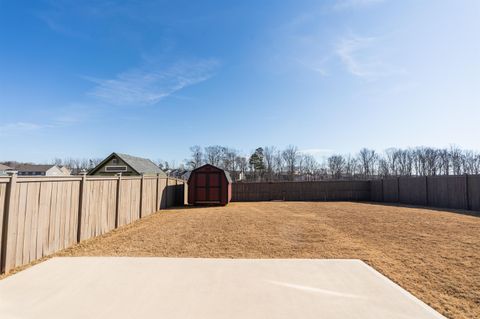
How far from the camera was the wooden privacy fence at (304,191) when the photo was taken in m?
19.9

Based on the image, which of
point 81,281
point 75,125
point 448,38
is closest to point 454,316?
point 81,281

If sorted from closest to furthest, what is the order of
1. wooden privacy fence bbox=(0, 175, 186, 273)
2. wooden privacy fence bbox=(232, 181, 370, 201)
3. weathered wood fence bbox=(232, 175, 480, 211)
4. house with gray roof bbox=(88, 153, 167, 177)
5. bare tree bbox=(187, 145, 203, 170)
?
wooden privacy fence bbox=(0, 175, 186, 273) → weathered wood fence bbox=(232, 175, 480, 211) → house with gray roof bbox=(88, 153, 167, 177) → wooden privacy fence bbox=(232, 181, 370, 201) → bare tree bbox=(187, 145, 203, 170)

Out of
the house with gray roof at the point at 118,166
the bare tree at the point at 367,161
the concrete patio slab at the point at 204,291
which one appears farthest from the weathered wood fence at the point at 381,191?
the bare tree at the point at 367,161

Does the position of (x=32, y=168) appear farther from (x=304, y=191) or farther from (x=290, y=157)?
(x=304, y=191)

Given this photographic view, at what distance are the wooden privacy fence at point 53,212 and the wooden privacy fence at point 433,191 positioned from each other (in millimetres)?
16047

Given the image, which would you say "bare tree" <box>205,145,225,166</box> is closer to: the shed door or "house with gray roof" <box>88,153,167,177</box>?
"house with gray roof" <box>88,153,167,177</box>

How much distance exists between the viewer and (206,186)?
53.4 feet

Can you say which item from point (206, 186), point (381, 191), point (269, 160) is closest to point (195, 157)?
point (269, 160)

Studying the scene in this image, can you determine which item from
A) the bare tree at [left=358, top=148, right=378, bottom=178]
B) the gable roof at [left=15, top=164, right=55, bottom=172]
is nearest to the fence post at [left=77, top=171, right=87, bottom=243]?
the bare tree at [left=358, top=148, right=378, bottom=178]

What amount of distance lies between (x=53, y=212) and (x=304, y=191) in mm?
17972

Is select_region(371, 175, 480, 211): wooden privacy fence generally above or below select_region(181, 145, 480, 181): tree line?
below

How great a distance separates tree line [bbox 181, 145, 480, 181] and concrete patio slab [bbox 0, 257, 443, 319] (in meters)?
39.5

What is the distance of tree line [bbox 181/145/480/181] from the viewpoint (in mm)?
42688

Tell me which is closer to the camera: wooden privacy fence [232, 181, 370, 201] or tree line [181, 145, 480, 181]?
wooden privacy fence [232, 181, 370, 201]
